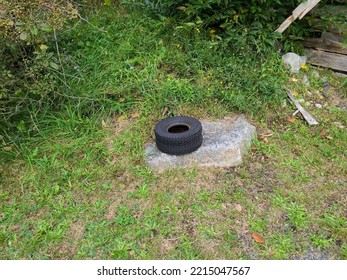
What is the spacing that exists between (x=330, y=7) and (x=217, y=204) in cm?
375

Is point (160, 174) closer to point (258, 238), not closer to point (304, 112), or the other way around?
point (258, 238)

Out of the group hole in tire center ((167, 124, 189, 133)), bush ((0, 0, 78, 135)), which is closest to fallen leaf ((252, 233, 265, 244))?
hole in tire center ((167, 124, 189, 133))

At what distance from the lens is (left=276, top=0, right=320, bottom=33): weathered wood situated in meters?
4.66

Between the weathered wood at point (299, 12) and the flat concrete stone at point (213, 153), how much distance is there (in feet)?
6.28

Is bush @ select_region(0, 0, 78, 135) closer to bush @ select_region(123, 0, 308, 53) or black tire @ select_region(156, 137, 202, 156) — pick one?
black tire @ select_region(156, 137, 202, 156)

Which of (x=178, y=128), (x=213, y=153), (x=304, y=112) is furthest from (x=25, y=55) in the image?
(x=304, y=112)

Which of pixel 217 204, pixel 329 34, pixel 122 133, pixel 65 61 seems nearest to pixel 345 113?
pixel 329 34

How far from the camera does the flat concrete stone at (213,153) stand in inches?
142

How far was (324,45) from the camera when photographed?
5.16 meters

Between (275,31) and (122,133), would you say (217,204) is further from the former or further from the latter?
(275,31)

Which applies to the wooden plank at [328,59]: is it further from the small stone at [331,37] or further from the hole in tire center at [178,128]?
the hole in tire center at [178,128]

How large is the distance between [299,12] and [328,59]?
2.94ft

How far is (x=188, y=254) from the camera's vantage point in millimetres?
2746

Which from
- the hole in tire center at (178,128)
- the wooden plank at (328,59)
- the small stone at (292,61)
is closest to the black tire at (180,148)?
the hole in tire center at (178,128)
